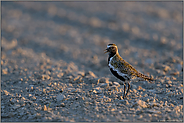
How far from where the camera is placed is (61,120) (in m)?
5.12

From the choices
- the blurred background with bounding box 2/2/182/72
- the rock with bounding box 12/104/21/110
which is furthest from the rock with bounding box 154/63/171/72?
the rock with bounding box 12/104/21/110

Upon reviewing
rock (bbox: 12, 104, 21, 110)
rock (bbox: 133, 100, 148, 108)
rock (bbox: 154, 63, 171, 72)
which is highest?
rock (bbox: 154, 63, 171, 72)

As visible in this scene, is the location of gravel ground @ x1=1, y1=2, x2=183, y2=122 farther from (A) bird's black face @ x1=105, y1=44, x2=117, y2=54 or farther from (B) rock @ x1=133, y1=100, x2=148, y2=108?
(A) bird's black face @ x1=105, y1=44, x2=117, y2=54

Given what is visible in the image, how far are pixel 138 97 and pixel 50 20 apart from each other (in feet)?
33.0

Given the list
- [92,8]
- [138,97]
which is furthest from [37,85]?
[92,8]

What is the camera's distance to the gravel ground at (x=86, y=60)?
5.57m

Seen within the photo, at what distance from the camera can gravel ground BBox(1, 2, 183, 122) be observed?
5574 millimetres

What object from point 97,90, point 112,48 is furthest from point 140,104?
point 112,48

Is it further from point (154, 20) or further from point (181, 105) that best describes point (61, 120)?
point (154, 20)

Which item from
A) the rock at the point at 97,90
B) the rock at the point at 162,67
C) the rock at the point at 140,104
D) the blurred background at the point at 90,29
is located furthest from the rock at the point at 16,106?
the rock at the point at 162,67

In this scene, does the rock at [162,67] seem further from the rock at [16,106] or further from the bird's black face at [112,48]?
the rock at [16,106]

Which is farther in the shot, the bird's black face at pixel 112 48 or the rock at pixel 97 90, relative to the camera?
the rock at pixel 97 90

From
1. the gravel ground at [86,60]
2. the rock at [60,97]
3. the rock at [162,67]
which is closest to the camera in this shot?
the gravel ground at [86,60]

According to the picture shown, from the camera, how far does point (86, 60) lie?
9.61 meters
